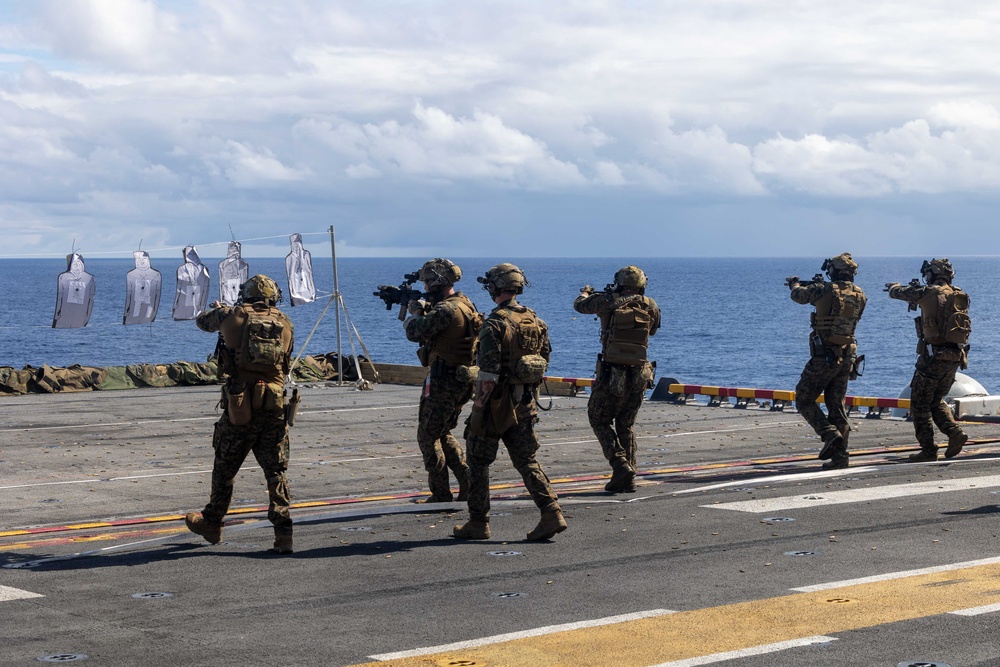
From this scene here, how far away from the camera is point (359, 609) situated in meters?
8.08

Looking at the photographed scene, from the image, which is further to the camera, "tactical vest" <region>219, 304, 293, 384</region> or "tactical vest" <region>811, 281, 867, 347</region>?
"tactical vest" <region>811, 281, 867, 347</region>

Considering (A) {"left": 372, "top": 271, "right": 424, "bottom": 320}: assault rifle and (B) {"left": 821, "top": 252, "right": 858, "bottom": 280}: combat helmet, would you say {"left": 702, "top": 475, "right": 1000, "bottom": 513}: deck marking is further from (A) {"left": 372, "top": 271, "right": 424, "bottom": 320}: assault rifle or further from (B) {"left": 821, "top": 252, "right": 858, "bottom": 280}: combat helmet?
(A) {"left": 372, "top": 271, "right": 424, "bottom": 320}: assault rifle

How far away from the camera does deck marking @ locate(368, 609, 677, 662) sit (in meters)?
6.95

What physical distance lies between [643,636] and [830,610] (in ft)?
4.30

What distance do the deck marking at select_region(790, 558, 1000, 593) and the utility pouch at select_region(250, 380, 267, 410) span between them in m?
4.18

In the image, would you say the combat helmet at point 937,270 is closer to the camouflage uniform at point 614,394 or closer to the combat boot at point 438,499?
the camouflage uniform at point 614,394

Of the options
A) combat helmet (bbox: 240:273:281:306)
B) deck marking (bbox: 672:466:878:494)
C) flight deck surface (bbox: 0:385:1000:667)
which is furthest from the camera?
deck marking (bbox: 672:466:878:494)

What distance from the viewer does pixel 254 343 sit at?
1004cm

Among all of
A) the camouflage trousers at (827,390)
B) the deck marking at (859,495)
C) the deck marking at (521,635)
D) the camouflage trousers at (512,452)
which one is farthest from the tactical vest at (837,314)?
the deck marking at (521,635)

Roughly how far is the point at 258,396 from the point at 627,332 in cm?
488

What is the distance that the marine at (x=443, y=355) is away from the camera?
11.5m

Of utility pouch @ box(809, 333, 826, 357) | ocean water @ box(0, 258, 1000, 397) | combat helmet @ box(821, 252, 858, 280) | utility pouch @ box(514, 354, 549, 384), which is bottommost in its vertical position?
ocean water @ box(0, 258, 1000, 397)

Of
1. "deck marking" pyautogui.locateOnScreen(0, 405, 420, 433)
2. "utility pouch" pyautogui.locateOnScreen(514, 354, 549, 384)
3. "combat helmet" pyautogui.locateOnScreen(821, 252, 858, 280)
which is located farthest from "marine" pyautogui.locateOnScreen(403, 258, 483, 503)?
"deck marking" pyautogui.locateOnScreen(0, 405, 420, 433)

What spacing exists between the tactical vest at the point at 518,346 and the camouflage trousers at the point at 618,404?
3.18 metres
